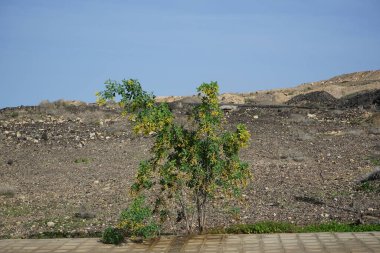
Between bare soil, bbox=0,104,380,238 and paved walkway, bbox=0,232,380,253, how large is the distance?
2.48 feet

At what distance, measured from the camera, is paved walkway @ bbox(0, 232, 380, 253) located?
719 centimetres

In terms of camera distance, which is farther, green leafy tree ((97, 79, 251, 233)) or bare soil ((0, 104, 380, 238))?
bare soil ((0, 104, 380, 238))

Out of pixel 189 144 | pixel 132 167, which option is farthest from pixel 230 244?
pixel 132 167

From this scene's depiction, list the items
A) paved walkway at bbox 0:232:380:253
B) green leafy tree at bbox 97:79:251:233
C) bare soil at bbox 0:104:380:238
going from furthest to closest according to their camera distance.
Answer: bare soil at bbox 0:104:380:238, green leafy tree at bbox 97:79:251:233, paved walkway at bbox 0:232:380:253

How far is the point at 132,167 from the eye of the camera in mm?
16266

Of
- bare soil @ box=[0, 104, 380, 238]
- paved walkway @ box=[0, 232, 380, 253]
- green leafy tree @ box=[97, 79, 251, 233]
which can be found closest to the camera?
paved walkway @ box=[0, 232, 380, 253]

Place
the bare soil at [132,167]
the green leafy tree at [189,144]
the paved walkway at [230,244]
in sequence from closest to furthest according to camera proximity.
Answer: the paved walkway at [230,244] → the green leafy tree at [189,144] → the bare soil at [132,167]

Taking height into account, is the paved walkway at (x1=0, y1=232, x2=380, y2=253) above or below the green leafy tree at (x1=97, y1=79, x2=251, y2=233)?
below

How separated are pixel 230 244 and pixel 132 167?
895cm

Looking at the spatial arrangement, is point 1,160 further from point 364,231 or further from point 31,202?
point 364,231

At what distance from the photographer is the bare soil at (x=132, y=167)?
10633mm

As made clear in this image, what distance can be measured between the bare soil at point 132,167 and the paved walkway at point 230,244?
0.76 metres

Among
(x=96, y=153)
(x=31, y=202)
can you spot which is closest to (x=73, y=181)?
(x=31, y=202)

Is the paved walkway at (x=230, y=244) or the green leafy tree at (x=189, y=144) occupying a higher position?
the green leafy tree at (x=189, y=144)
